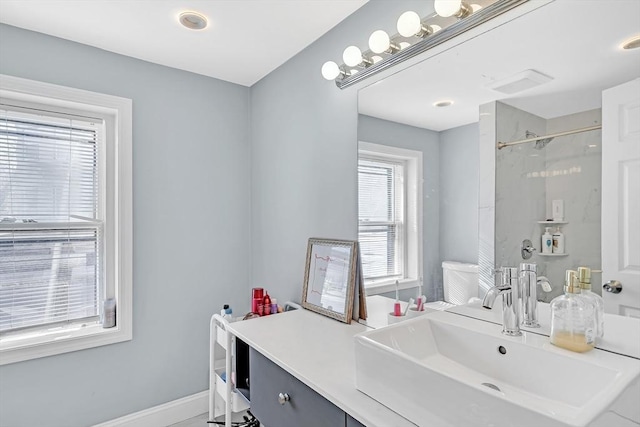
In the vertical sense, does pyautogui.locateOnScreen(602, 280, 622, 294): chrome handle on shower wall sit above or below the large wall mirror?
below

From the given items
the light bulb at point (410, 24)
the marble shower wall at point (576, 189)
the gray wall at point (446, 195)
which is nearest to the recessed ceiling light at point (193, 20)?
the light bulb at point (410, 24)

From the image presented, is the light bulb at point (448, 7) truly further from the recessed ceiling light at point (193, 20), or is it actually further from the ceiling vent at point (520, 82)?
the recessed ceiling light at point (193, 20)

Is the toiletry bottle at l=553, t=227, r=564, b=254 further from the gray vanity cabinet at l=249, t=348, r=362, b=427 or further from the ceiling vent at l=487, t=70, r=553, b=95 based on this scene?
the gray vanity cabinet at l=249, t=348, r=362, b=427

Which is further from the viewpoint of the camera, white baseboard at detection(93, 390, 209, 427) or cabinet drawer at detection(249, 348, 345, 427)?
white baseboard at detection(93, 390, 209, 427)

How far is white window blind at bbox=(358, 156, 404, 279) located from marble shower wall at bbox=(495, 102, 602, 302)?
41 centimetres

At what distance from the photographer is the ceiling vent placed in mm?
1055

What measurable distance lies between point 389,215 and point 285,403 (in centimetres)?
83

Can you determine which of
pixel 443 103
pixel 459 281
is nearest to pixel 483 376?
pixel 459 281

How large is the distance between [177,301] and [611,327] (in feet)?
7.17

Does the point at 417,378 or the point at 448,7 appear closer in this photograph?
the point at 417,378

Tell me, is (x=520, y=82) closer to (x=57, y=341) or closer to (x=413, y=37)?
(x=413, y=37)

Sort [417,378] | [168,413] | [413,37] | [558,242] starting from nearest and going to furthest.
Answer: [417,378] < [558,242] < [413,37] < [168,413]

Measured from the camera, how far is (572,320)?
93cm

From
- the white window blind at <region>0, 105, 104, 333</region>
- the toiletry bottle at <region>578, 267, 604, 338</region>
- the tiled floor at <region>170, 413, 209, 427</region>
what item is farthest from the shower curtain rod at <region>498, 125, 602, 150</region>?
the tiled floor at <region>170, 413, 209, 427</region>
